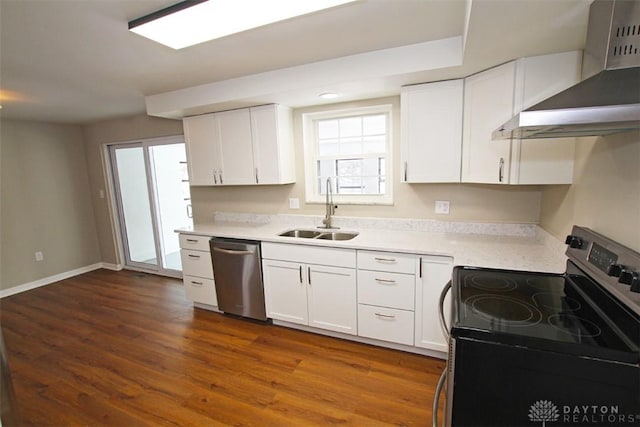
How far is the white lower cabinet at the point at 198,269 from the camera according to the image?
3074 mm

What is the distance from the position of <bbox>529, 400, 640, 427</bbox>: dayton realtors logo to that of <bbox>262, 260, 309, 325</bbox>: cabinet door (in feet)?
6.05

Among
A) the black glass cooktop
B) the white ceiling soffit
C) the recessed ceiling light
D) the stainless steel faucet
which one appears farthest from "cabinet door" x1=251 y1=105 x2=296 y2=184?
the black glass cooktop

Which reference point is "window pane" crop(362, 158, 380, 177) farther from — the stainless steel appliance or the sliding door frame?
the sliding door frame

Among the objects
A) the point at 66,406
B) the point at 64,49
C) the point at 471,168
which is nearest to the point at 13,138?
the point at 64,49

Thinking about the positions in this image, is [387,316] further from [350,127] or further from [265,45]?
[265,45]

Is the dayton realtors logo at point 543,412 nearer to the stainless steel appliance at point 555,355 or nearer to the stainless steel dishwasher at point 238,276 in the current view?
the stainless steel appliance at point 555,355

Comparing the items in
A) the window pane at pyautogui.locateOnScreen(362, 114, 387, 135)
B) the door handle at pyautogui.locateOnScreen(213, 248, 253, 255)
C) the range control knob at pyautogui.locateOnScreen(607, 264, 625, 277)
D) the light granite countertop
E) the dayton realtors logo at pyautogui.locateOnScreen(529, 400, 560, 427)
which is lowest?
the dayton realtors logo at pyautogui.locateOnScreen(529, 400, 560, 427)

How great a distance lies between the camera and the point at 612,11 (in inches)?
44.5

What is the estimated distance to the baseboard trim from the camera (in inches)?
155

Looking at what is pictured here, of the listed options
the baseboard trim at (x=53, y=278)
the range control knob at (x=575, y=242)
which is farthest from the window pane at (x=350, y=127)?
the baseboard trim at (x=53, y=278)

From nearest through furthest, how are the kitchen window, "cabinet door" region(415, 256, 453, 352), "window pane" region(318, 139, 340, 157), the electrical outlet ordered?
"cabinet door" region(415, 256, 453, 352), the electrical outlet, the kitchen window, "window pane" region(318, 139, 340, 157)

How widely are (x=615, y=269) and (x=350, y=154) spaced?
2254 millimetres

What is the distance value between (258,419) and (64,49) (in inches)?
107

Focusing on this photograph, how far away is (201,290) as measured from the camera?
3180 mm
